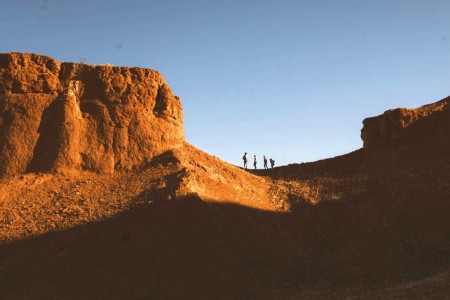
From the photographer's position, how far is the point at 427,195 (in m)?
23.1

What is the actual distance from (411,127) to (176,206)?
1580 cm

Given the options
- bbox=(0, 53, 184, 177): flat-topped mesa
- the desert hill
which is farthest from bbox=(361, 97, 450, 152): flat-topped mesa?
bbox=(0, 53, 184, 177): flat-topped mesa

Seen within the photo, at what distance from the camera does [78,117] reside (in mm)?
24062

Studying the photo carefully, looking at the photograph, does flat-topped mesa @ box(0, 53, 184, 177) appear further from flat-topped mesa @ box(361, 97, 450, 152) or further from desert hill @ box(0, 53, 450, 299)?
flat-topped mesa @ box(361, 97, 450, 152)

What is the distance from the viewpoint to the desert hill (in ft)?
54.6

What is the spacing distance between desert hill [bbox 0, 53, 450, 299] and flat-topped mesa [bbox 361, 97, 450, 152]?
0.07m

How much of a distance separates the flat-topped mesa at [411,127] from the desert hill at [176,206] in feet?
0.25

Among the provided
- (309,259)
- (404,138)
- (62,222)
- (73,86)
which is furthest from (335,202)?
(73,86)

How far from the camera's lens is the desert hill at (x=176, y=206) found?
54.6ft

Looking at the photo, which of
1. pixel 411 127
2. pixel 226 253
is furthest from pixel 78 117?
pixel 411 127

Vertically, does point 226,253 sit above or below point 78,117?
below

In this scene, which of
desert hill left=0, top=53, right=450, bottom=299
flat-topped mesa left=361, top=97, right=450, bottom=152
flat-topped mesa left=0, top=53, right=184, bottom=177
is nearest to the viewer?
desert hill left=0, top=53, right=450, bottom=299

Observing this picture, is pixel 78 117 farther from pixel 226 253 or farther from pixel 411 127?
pixel 411 127

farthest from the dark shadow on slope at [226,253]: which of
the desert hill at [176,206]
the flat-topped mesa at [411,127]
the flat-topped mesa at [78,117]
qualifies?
the flat-topped mesa at [411,127]
